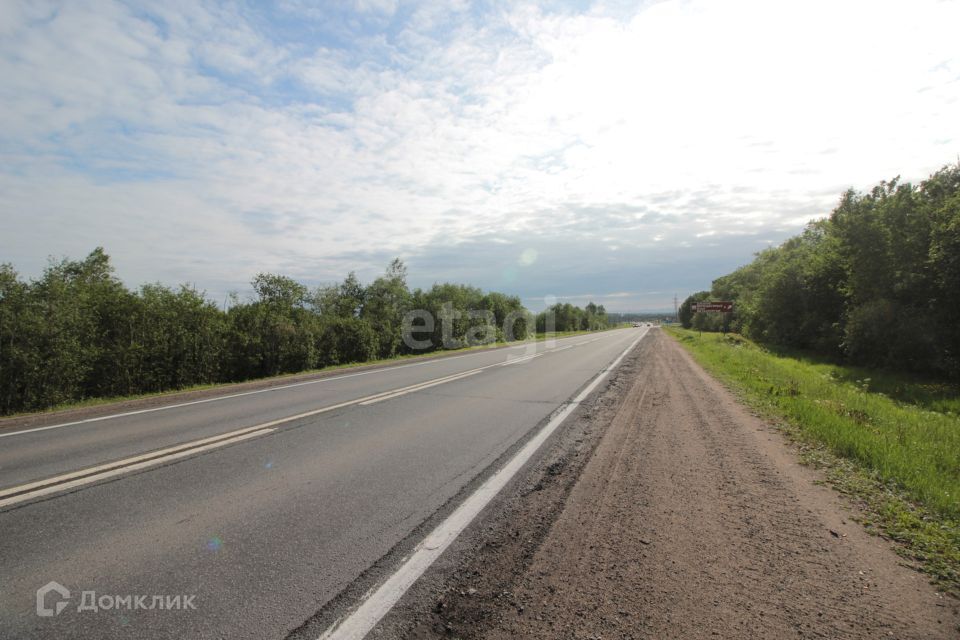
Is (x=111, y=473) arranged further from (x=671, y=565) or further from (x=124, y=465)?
(x=671, y=565)

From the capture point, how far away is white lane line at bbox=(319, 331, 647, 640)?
2379mm

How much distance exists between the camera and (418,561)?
10.0ft

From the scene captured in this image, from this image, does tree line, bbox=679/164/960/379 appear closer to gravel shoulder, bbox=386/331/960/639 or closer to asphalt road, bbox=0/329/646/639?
gravel shoulder, bbox=386/331/960/639

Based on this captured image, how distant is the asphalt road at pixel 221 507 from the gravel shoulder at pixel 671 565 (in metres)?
0.76

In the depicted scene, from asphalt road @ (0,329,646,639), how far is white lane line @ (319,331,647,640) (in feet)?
0.73

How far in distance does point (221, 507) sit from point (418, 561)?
2131mm

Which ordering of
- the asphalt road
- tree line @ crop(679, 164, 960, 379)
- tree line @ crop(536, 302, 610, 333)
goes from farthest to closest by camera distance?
tree line @ crop(536, 302, 610, 333)
tree line @ crop(679, 164, 960, 379)
the asphalt road

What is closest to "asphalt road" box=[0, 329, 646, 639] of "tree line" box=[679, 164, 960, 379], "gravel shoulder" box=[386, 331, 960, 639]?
"gravel shoulder" box=[386, 331, 960, 639]

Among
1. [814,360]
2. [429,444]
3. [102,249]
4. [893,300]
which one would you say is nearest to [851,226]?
[893,300]

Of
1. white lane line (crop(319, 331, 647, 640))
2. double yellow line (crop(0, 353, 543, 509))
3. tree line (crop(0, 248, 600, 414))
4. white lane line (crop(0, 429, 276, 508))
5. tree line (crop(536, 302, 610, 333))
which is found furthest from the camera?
tree line (crop(536, 302, 610, 333))

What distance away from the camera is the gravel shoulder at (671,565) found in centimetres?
239

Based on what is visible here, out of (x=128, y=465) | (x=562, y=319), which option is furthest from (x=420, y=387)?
(x=562, y=319)

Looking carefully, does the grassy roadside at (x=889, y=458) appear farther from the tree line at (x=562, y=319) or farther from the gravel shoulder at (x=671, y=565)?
the tree line at (x=562, y=319)

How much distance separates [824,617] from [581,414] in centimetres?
573
